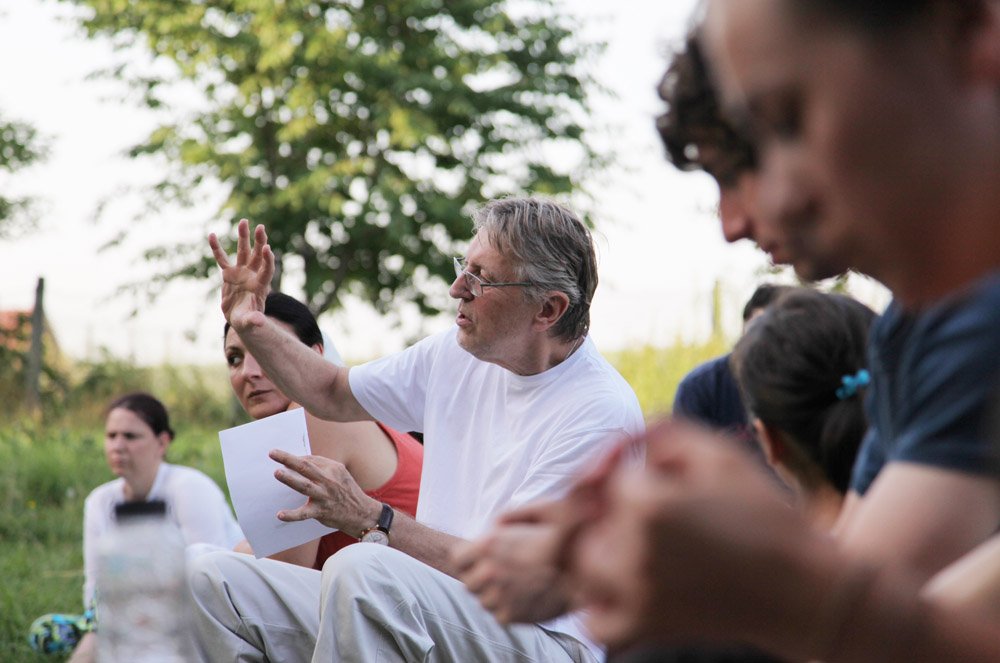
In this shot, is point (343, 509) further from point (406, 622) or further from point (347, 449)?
point (347, 449)

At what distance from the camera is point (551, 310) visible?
359 centimetres

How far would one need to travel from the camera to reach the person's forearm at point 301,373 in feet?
12.1

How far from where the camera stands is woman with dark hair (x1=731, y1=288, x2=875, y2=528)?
194 centimetres

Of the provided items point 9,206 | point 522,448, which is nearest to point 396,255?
point 9,206

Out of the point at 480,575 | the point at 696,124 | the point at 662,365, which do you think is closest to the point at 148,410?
the point at 662,365

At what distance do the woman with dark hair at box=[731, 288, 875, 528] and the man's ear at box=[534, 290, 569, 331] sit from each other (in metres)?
1.53

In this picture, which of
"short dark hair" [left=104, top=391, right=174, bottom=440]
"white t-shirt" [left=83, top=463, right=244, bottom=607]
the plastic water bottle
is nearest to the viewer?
the plastic water bottle

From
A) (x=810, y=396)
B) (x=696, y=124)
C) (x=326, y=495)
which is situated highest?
(x=696, y=124)

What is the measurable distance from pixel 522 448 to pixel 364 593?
0.65 m

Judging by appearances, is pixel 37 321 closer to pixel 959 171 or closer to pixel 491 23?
pixel 491 23

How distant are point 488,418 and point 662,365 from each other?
20.8 ft

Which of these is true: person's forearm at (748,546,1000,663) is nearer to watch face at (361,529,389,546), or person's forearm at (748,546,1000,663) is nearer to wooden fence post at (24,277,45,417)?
watch face at (361,529,389,546)

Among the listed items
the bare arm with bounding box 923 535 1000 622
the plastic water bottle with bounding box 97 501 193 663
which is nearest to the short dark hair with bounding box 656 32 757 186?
the bare arm with bounding box 923 535 1000 622

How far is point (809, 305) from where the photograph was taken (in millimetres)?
2096
